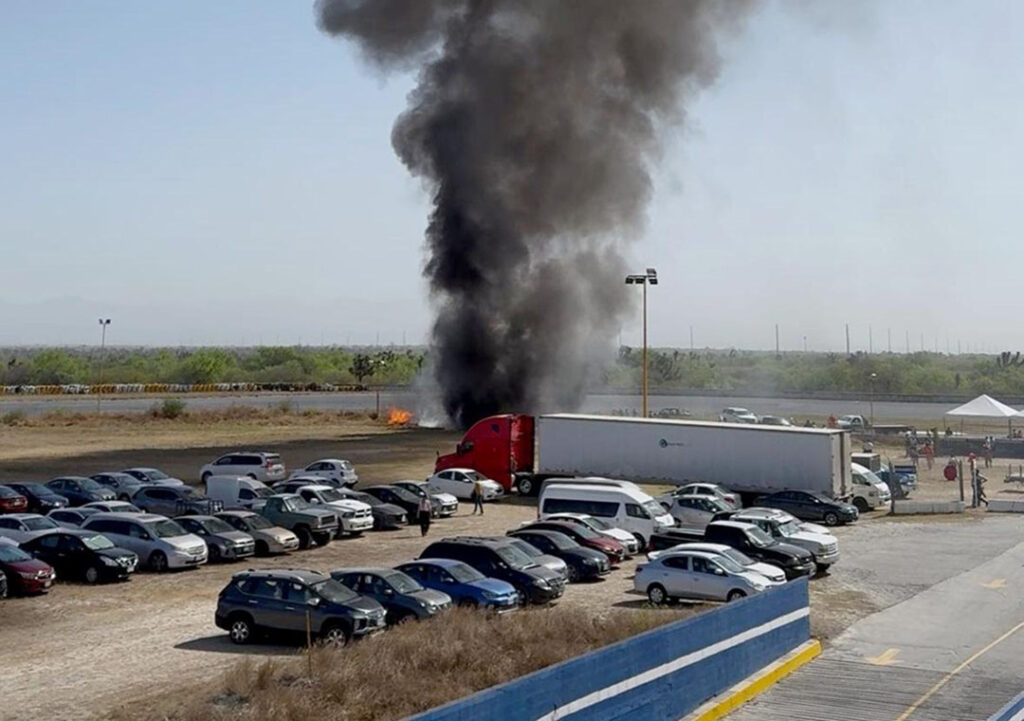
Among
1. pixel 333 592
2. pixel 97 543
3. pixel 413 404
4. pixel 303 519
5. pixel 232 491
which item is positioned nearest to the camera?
pixel 333 592

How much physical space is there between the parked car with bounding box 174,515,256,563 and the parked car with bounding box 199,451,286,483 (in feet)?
49.9

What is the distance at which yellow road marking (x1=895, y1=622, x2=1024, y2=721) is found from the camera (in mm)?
17156

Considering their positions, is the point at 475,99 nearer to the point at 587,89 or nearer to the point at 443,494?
the point at 587,89

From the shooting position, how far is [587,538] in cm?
3012

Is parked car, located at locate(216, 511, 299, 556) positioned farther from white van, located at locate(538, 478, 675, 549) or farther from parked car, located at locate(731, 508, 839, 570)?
parked car, located at locate(731, 508, 839, 570)

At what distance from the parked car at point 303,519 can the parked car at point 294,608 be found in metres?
11.2

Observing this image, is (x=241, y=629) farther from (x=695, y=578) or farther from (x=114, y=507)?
(x=114, y=507)

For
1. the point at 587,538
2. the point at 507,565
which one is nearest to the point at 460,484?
the point at 587,538

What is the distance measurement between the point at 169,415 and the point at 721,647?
68.2 metres

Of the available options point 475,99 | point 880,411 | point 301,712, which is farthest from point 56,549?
point 880,411

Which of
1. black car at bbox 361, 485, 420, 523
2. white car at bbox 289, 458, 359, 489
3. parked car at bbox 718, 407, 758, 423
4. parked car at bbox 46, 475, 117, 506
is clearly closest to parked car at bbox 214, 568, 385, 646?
black car at bbox 361, 485, 420, 523

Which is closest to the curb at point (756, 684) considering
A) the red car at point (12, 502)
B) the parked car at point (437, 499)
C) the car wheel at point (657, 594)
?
the car wheel at point (657, 594)

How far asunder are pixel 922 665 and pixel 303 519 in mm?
17531

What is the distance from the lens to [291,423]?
262 feet
